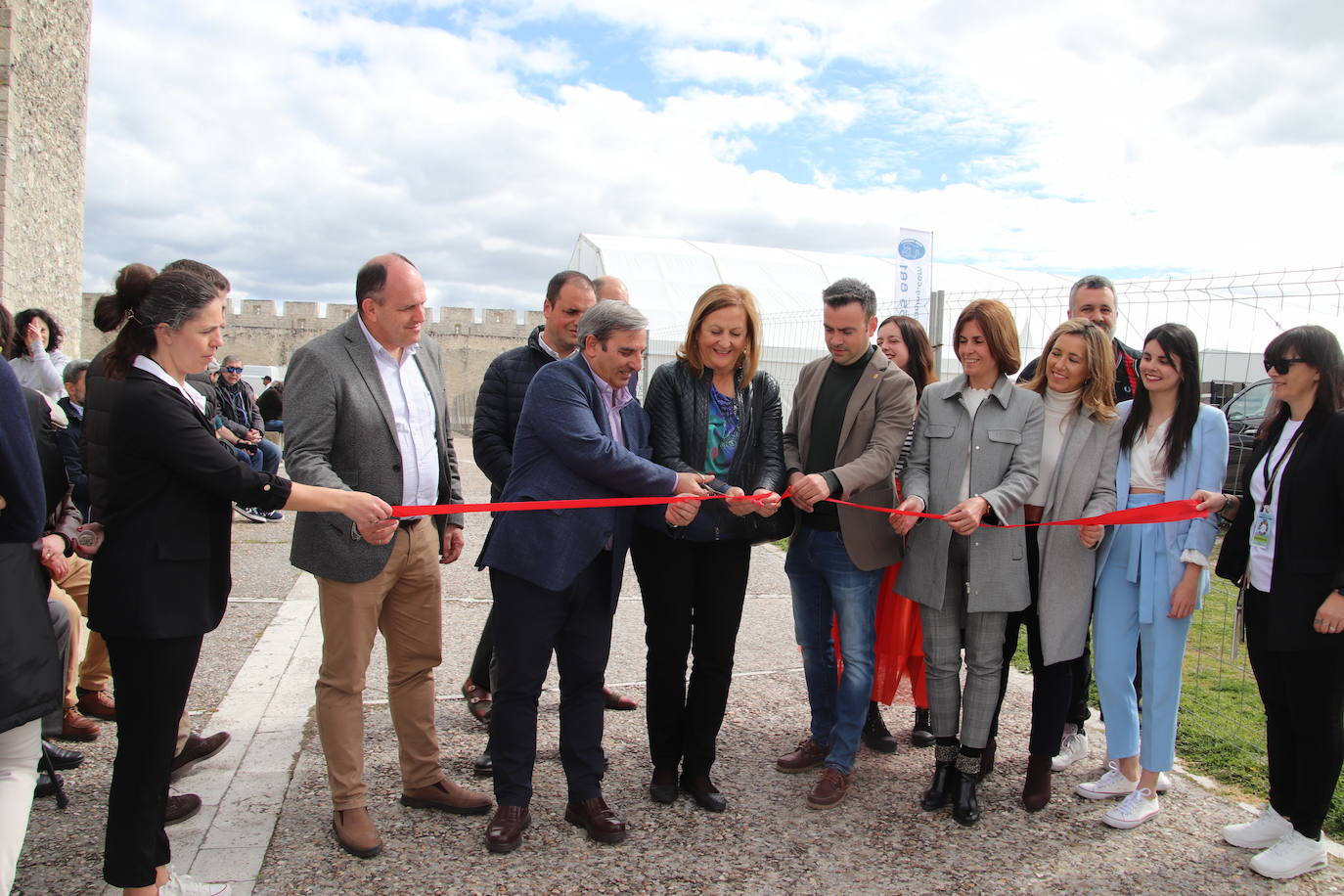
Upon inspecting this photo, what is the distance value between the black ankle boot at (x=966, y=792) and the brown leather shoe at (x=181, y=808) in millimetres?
2911

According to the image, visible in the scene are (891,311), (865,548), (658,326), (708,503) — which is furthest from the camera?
(658,326)

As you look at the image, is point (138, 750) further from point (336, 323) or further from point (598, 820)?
point (336, 323)

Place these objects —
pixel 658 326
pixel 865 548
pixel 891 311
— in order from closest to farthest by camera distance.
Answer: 1. pixel 865 548
2. pixel 891 311
3. pixel 658 326

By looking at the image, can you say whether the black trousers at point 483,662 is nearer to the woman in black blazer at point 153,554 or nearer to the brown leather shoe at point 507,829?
the brown leather shoe at point 507,829

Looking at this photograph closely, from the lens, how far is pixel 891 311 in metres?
8.38

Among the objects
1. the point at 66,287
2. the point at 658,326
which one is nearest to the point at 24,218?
the point at 66,287

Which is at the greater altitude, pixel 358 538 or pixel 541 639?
pixel 358 538

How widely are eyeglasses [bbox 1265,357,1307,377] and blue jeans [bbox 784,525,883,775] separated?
1.67m

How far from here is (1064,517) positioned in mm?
3652

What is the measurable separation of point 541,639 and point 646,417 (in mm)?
965

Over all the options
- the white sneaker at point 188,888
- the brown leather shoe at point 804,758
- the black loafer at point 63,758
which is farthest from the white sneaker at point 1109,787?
the black loafer at point 63,758

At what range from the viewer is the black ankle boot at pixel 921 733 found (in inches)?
169

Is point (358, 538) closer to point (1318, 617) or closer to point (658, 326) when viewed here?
point (1318, 617)

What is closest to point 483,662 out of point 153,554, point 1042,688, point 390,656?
point 390,656
